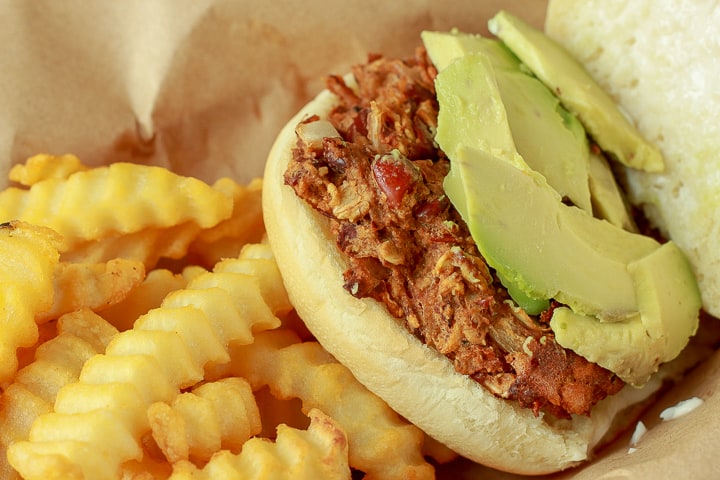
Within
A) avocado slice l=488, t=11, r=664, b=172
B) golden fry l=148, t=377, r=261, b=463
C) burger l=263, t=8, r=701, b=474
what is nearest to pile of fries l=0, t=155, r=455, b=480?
golden fry l=148, t=377, r=261, b=463

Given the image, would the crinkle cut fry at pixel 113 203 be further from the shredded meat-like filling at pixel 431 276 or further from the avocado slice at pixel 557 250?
the avocado slice at pixel 557 250

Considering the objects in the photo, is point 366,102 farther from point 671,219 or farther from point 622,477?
point 622,477

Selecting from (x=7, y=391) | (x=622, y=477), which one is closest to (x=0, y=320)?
(x=7, y=391)

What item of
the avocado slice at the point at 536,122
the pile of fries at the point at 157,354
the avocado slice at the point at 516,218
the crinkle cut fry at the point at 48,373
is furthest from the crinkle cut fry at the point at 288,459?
the avocado slice at the point at 536,122

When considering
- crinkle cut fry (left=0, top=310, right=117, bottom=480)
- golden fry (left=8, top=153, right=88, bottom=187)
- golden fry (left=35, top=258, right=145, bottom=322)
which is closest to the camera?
crinkle cut fry (left=0, top=310, right=117, bottom=480)

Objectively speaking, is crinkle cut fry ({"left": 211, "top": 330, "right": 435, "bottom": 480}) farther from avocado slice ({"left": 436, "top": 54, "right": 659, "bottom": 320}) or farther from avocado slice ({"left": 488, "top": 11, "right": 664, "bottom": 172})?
avocado slice ({"left": 488, "top": 11, "right": 664, "bottom": 172})

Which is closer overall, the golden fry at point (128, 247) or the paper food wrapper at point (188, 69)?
the golden fry at point (128, 247)
